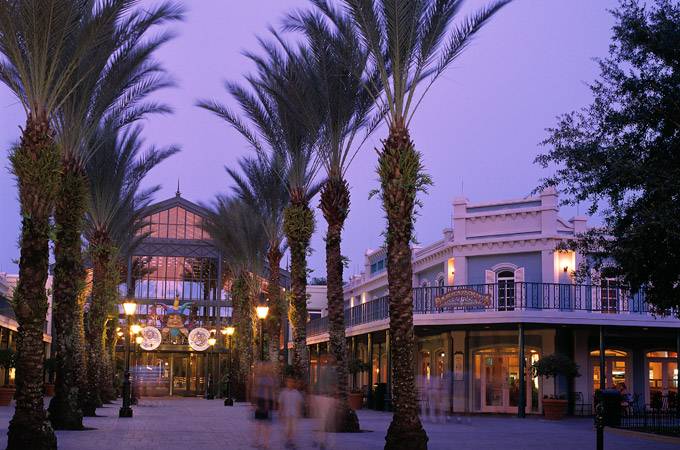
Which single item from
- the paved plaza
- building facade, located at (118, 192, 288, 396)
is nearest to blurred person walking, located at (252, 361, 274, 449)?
the paved plaza

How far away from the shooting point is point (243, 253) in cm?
4553

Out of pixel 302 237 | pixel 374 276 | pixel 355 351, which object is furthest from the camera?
pixel 374 276

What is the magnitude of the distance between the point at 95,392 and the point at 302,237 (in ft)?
28.3

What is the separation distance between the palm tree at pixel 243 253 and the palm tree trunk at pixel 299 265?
14.6m

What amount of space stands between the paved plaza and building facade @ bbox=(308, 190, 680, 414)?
190 inches

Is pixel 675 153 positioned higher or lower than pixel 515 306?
higher

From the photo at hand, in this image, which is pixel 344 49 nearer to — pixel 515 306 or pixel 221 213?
pixel 515 306

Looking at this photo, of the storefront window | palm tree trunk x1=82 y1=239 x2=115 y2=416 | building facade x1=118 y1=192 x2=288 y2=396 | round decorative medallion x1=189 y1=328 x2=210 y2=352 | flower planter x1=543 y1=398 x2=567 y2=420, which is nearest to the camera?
palm tree trunk x1=82 y1=239 x2=115 y2=416

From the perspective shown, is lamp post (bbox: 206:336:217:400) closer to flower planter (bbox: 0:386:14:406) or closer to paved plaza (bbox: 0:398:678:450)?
flower planter (bbox: 0:386:14:406)

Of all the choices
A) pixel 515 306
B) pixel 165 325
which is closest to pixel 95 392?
pixel 515 306

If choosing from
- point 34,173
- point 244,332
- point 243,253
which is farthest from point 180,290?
point 34,173

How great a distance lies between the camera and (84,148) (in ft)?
76.2

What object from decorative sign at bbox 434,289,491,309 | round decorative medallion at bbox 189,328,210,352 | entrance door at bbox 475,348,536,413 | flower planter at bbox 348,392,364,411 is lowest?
flower planter at bbox 348,392,364,411

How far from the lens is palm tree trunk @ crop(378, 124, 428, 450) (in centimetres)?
1644
